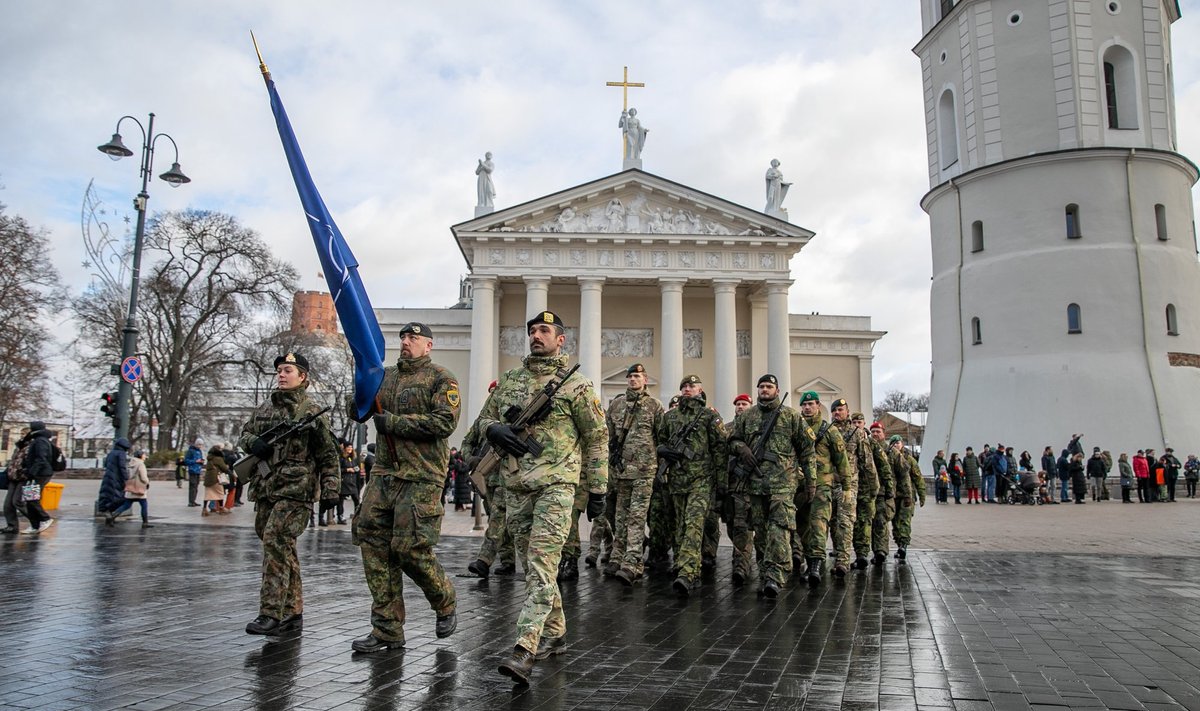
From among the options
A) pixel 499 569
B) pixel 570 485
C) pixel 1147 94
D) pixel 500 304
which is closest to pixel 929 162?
pixel 1147 94

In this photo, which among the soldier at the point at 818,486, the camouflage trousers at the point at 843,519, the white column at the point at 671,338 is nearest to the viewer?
the soldier at the point at 818,486

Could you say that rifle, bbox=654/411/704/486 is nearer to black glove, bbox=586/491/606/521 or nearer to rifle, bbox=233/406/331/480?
black glove, bbox=586/491/606/521

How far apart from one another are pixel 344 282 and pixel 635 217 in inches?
1321

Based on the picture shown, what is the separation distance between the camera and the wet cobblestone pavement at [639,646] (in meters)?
4.55

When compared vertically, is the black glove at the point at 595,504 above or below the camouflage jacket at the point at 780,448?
below

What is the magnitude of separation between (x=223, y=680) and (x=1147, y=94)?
37.5 meters

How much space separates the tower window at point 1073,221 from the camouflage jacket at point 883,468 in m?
25.1

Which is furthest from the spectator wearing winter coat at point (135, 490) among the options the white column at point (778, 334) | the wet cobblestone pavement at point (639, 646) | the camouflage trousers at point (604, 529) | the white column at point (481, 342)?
the white column at point (778, 334)

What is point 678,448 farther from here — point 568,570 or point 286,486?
point 286,486

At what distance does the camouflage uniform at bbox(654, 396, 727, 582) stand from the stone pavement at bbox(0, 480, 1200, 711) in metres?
0.51

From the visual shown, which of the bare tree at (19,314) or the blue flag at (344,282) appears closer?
the blue flag at (344,282)

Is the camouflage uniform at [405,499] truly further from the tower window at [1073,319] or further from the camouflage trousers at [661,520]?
the tower window at [1073,319]

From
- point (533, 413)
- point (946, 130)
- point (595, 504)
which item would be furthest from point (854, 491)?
point (946, 130)

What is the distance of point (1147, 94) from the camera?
104 feet
